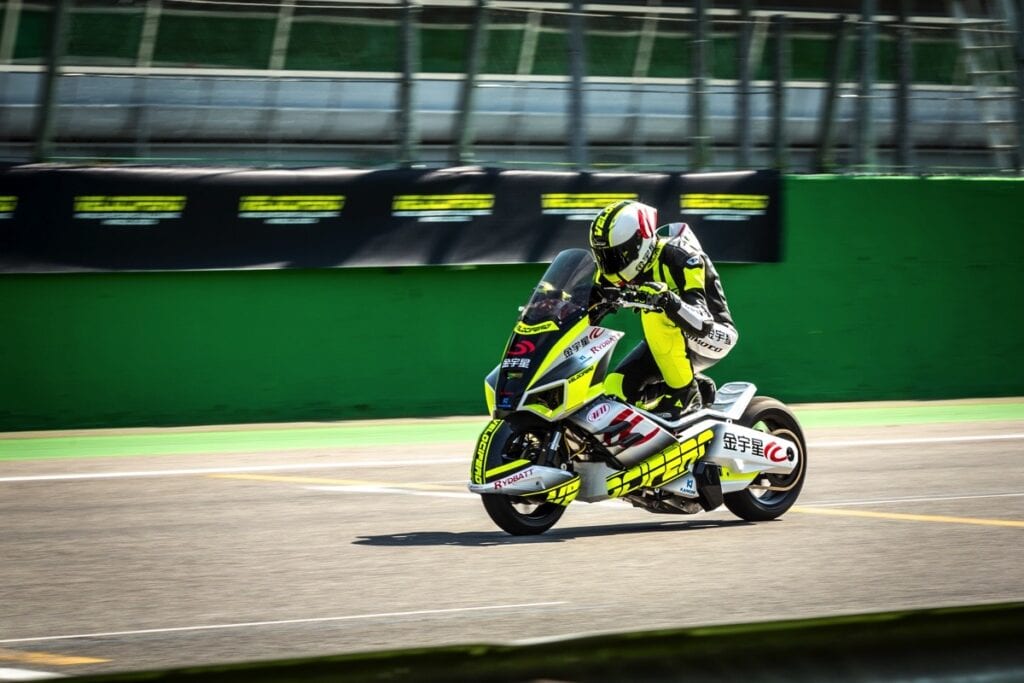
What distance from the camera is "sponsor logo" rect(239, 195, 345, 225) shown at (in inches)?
567

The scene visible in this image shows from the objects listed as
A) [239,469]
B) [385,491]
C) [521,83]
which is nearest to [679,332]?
[385,491]

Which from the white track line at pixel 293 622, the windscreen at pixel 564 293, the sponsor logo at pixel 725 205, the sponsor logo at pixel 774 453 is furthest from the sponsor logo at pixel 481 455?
the sponsor logo at pixel 725 205

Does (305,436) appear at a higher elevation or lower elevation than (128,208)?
lower

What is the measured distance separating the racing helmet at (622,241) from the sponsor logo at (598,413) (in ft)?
2.33

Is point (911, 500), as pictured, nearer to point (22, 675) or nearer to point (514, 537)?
point (514, 537)

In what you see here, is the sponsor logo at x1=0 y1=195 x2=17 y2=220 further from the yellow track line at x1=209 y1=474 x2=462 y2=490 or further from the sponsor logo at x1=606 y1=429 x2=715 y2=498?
the sponsor logo at x1=606 y1=429 x2=715 y2=498

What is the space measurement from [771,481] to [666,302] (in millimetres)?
1403

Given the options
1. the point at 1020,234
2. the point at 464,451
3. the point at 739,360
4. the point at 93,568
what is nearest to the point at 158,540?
the point at 93,568

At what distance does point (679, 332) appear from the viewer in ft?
29.5

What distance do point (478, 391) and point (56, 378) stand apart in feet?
12.9

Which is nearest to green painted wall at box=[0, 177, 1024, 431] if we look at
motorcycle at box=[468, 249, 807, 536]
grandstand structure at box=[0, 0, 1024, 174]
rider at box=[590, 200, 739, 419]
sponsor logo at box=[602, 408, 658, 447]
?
grandstand structure at box=[0, 0, 1024, 174]

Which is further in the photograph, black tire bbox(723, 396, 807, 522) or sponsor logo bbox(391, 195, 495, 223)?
sponsor logo bbox(391, 195, 495, 223)

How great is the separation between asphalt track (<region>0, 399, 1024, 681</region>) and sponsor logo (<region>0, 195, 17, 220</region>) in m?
2.02

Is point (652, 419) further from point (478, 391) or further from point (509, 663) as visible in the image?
point (478, 391)
